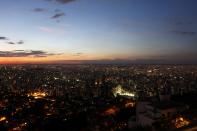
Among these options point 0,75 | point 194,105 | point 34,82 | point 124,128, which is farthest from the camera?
point 0,75

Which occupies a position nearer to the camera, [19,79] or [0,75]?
[19,79]

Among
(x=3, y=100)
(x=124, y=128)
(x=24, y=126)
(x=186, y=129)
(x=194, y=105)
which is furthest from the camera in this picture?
(x=3, y=100)

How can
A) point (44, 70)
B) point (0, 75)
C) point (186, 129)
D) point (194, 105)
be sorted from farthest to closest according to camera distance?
point (44, 70) < point (0, 75) < point (194, 105) < point (186, 129)

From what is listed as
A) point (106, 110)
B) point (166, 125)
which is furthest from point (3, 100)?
point (166, 125)

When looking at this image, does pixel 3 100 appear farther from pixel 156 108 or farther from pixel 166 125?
pixel 166 125

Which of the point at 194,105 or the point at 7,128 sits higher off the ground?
the point at 194,105

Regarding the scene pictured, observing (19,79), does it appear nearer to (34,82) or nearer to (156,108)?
(34,82)

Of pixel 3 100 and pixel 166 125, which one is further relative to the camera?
pixel 3 100

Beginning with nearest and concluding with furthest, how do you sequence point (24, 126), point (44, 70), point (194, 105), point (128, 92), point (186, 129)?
1. point (186, 129)
2. point (194, 105)
3. point (24, 126)
4. point (128, 92)
5. point (44, 70)

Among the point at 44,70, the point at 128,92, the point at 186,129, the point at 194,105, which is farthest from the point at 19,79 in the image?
the point at 186,129
